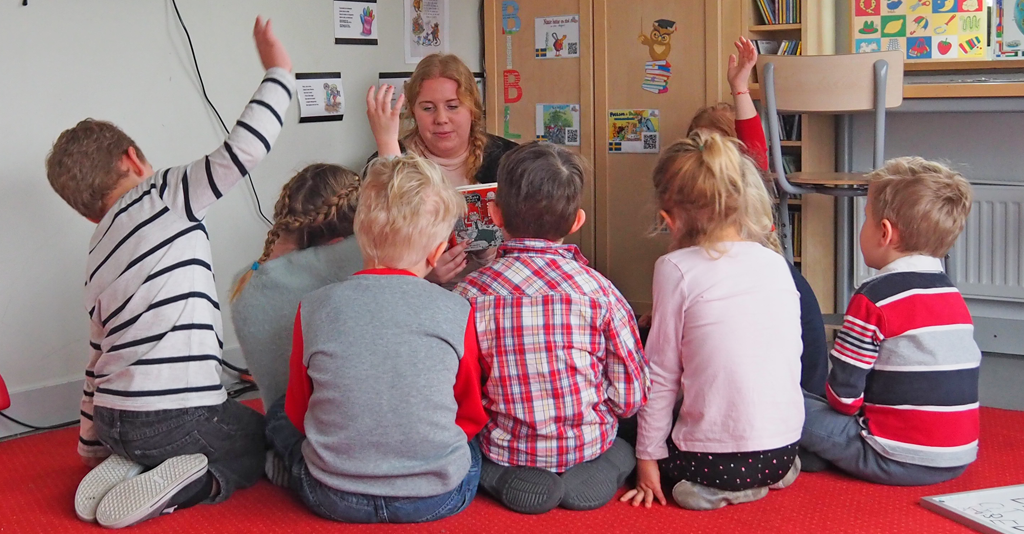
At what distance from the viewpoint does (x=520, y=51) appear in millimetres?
3729

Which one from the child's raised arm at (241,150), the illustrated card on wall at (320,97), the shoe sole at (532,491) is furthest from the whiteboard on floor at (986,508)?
the illustrated card on wall at (320,97)

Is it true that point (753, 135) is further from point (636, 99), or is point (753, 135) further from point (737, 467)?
point (737, 467)

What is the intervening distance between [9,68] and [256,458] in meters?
1.27

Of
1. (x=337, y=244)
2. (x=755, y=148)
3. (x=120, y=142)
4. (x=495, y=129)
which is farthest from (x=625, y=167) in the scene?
(x=120, y=142)

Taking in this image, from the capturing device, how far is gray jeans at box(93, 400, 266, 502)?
6.11ft

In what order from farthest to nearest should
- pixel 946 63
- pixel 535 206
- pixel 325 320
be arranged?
pixel 946 63 < pixel 535 206 < pixel 325 320

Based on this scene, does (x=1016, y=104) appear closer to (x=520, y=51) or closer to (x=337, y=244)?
(x=520, y=51)

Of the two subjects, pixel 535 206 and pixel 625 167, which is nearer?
pixel 535 206

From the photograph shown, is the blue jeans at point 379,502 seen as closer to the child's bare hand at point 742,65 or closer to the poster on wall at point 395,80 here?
the child's bare hand at point 742,65

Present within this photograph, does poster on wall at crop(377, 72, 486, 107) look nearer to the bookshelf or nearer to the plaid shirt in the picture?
the bookshelf

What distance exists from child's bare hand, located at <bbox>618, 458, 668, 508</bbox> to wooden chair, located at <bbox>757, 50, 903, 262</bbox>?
131 centimetres

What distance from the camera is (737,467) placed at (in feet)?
5.94

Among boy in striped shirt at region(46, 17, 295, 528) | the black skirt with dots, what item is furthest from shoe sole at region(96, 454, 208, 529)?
the black skirt with dots

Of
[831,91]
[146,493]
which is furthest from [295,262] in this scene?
[831,91]
